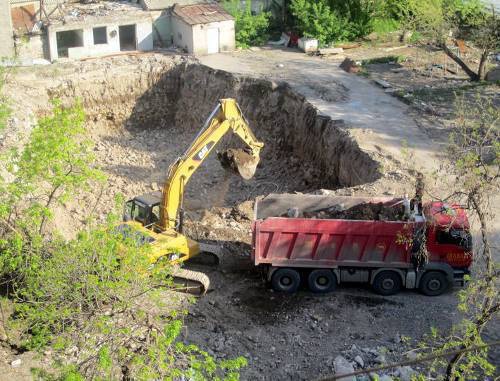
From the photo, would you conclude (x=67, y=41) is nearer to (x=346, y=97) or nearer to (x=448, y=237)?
(x=346, y=97)

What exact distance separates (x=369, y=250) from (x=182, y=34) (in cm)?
1831

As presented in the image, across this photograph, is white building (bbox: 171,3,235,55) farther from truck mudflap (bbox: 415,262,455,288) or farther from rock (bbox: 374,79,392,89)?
truck mudflap (bbox: 415,262,455,288)

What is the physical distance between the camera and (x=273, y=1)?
36250 mm

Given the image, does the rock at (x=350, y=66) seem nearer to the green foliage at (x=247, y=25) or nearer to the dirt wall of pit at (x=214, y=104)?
the dirt wall of pit at (x=214, y=104)

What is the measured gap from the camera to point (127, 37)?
35438mm

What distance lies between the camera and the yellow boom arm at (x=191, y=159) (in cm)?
1934

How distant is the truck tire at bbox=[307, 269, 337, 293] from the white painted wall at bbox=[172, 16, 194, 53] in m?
16.9

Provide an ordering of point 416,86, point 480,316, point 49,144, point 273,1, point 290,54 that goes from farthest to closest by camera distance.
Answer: point 273,1 → point 290,54 → point 416,86 → point 49,144 → point 480,316

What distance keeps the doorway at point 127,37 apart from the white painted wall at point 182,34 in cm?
187

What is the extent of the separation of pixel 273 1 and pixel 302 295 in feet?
68.8

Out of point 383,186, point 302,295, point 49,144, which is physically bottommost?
point 302,295

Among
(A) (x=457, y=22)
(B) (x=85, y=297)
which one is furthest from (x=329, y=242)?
(A) (x=457, y=22)

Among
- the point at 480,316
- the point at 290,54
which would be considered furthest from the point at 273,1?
the point at 480,316

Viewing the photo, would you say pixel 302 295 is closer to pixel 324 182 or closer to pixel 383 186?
pixel 383 186
